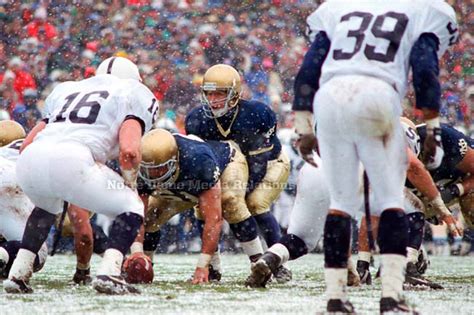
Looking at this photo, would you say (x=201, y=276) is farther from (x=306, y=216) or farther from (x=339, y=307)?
(x=339, y=307)

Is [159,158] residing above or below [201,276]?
above

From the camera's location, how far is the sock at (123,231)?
4.88 meters

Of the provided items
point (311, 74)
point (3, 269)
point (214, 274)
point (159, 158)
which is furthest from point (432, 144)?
point (3, 269)

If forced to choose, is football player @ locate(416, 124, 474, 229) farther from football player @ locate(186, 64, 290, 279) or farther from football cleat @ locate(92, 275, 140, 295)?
football cleat @ locate(92, 275, 140, 295)

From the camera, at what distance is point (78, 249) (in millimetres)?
5992

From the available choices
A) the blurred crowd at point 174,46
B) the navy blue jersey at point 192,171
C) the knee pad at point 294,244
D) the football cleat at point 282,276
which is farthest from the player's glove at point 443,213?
the blurred crowd at point 174,46

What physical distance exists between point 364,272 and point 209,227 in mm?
1088

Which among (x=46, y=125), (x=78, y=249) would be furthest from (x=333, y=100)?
(x=78, y=249)

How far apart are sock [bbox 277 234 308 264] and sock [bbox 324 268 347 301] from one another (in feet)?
5.48

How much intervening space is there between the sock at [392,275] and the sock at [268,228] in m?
2.98

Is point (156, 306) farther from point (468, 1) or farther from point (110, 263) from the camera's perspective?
point (468, 1)

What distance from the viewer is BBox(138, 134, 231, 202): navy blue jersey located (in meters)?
5.95

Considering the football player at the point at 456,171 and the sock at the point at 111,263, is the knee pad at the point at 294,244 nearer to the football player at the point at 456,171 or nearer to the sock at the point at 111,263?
the football player at the point at 456,171

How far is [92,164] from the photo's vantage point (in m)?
4.88
